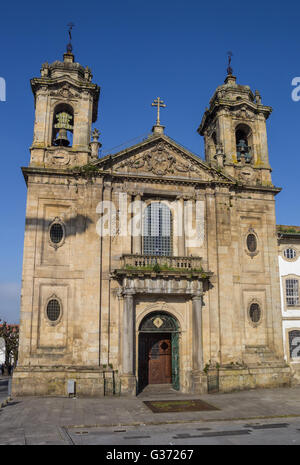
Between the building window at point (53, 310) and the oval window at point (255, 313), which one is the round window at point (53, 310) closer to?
the building window at point (53, 310)

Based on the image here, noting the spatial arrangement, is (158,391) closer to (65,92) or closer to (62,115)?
(62,115)

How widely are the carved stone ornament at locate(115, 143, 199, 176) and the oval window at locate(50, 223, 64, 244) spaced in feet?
17.1

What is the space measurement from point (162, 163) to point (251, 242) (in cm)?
774

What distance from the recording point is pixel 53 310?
23281mm

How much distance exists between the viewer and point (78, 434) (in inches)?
553

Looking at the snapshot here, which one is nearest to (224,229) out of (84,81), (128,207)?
(128,207)

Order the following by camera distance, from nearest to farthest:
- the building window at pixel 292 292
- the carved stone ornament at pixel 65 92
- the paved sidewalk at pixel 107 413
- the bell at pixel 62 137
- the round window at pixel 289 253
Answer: the paved sidewalk at pixel 107 413 → the bell at pixel 62 137 → the carved stone ornament at pixel 65 92 → the building window at pixel 292 292 → the round window at pixel 289 253

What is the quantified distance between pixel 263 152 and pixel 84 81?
1323 cm

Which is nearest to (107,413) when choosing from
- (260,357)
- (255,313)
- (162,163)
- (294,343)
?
(260,357)

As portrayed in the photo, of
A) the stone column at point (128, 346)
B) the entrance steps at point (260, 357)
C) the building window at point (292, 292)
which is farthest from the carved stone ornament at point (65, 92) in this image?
the entrance steps at point (260, 357)

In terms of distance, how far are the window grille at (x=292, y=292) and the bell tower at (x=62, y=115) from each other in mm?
15213

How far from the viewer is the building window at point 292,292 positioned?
2714 cm

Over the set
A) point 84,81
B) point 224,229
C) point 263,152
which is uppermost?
point 84,81
